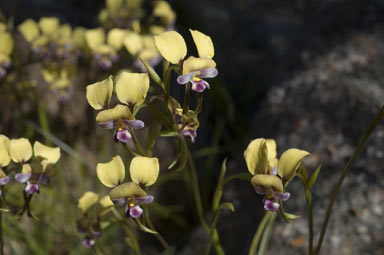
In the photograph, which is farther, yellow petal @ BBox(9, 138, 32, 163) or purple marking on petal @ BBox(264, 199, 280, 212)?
yellow petal @ BBox(9, 138, 32, 163)

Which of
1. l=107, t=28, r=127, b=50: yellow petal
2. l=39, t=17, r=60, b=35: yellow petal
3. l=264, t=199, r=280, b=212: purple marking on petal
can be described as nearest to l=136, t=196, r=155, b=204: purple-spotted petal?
l=264, t=199, r=280, b=212: purple marking on petal

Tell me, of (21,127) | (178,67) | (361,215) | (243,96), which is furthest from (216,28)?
(178,67)

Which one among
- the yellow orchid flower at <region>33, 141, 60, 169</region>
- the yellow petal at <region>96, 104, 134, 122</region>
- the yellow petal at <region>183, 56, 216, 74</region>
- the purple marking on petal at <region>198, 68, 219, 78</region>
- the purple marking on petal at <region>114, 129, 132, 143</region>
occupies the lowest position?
the yellow orchid flower at <region>33, 141, 60, 169</region>

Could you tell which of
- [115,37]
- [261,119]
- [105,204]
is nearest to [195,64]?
[105,204]

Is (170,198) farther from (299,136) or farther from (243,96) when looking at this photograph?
(299,136)

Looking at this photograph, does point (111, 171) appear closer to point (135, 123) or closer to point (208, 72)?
point (135, 123)

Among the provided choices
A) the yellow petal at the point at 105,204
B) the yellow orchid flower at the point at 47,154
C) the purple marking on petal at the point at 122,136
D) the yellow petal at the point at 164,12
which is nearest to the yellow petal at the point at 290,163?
the purple marking on petal at the point at 122,136

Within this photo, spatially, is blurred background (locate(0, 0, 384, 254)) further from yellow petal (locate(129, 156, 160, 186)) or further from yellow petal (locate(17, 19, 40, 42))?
yellow petal (locate(129, 156, 160, 186))
